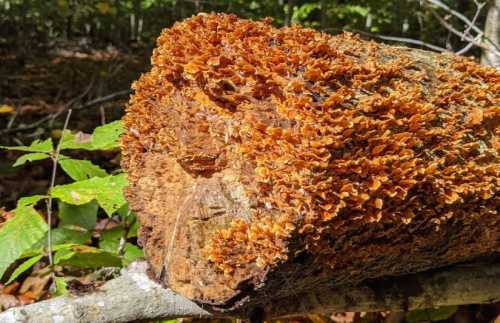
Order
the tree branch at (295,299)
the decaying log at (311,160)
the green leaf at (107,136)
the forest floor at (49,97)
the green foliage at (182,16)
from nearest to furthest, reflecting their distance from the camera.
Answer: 1. the decaying log at (311,160)
2. the tree branch at (295,299)
3. the green leaf at (107,136)
4. the forest floor at (49,97)
5. the green foliage at (182,16)

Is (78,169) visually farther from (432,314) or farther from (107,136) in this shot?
(432,314)

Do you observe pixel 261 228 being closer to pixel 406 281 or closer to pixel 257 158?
pixel 257 158

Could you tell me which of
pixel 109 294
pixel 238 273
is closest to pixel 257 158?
pixel 238 273

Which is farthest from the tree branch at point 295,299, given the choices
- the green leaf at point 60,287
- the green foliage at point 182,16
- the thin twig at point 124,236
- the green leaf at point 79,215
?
the green foliage at point 182,16

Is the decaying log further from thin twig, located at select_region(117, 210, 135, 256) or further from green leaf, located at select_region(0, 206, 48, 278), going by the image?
thin twig, located at select_region(117, 210, 135, 256)

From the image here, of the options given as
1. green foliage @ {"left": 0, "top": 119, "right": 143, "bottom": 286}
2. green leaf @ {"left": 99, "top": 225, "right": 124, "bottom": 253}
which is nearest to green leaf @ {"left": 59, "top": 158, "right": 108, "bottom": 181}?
green foliage @ {"left": 0, "top": 119, "right": 143, "bottom": 286}

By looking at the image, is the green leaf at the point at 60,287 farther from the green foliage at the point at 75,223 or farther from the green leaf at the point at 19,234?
the green leaf at the point at 19,234
